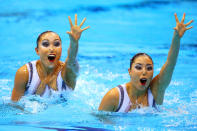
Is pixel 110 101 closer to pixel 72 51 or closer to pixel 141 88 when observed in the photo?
pixel 141 88

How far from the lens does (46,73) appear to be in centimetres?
510

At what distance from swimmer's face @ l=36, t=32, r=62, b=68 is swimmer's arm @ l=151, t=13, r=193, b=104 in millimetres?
1274

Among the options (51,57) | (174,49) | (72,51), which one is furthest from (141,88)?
(51,57)

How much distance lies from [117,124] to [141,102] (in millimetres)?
375

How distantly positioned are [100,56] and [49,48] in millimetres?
3165

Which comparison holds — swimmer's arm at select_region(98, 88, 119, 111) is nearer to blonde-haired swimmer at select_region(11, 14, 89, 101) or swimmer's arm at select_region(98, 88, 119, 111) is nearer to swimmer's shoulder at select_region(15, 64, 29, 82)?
blonde-haired swimmer at select_region(11, 14, 89, 101)

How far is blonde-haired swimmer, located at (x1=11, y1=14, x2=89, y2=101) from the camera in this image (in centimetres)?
487

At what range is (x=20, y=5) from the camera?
12.0 m

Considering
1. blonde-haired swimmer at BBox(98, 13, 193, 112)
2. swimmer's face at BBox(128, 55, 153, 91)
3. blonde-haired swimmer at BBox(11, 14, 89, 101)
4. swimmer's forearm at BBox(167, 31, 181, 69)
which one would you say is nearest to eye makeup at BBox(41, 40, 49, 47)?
blonde-haired swimmer at BBox(11, 14, 89, 101)

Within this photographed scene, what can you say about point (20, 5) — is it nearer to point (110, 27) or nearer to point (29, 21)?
point (29, 21)

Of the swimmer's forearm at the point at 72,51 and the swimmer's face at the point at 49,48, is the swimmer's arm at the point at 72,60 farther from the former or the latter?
the swimmer's face at the point at 49,48

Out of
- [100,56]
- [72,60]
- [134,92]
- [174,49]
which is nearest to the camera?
[174,49]

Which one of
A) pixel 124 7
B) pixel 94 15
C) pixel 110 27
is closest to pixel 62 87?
pixel 110 27

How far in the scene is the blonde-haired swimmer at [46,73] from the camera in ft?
16.0
